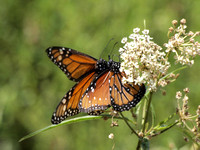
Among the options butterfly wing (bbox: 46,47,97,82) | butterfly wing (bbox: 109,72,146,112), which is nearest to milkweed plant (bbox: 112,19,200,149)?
butterfly wing (bbox: 109,72,146,112)

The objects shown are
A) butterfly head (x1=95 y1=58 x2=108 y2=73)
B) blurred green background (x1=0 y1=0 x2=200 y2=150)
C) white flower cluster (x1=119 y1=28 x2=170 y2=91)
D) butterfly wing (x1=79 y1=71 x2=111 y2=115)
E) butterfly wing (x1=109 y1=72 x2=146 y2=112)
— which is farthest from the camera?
blurred green background (x1=0 y1=0 x2=200 y2=150)

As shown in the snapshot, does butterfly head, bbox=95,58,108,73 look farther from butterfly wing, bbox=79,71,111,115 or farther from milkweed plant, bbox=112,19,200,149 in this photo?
milkweed plant, bbox=112,19,200,149

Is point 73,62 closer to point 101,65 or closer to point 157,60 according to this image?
point 101,65

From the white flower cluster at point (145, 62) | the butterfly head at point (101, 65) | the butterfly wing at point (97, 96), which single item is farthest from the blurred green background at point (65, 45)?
the white flower cluster at point (145, 62)

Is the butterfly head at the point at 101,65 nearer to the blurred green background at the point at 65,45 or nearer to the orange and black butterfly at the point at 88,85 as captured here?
the orange and black butterfly at the point at 88,85

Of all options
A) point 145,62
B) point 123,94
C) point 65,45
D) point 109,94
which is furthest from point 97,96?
point 65,45

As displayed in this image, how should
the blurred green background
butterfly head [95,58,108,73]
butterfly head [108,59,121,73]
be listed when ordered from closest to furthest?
butterfly head [108,59,121,73] < butterfly head [95,58,108,73] < the blurred green background
